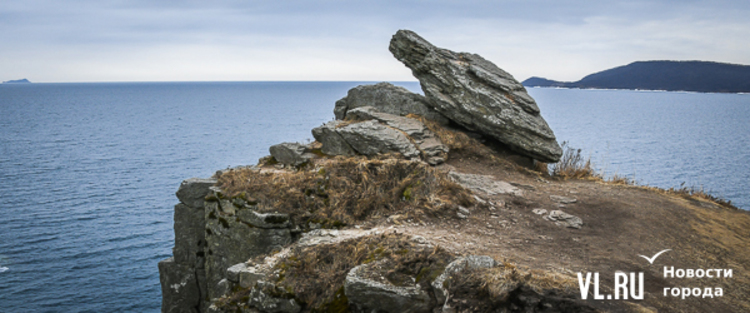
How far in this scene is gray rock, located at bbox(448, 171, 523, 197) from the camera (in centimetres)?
1216

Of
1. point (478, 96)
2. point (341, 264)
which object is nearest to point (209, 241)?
point (341, 264)

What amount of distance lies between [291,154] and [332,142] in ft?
4.49

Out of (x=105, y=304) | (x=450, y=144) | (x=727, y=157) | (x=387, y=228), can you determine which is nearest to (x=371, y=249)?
(x=387, y=228)

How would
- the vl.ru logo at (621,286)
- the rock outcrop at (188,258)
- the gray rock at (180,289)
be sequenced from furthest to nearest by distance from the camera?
1. the gray rock at (180,289)
2. the rock outcrop at (188,258)
3. the vl.ru logo at (621,286)

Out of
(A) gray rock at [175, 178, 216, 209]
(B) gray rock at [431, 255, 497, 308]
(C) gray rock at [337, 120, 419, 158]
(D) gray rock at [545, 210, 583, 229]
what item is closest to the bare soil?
(D) gray rock at [545, 210, 583, 229]

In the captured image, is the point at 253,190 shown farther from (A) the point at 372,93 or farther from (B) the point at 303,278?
(A) the point at 372,93

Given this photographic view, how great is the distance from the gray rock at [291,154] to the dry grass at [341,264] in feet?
18.4

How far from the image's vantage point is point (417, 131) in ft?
49.7

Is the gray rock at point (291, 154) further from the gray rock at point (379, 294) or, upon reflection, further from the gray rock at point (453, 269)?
the gray rock at point (453, 269)

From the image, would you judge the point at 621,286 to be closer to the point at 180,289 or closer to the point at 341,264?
the point at 341,264

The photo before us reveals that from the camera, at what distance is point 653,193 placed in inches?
530

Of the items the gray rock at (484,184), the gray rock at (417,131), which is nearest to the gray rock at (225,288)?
the gray rock at (484,184)

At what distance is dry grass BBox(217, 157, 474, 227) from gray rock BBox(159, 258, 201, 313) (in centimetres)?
432

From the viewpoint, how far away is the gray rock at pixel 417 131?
14211 millimetres
